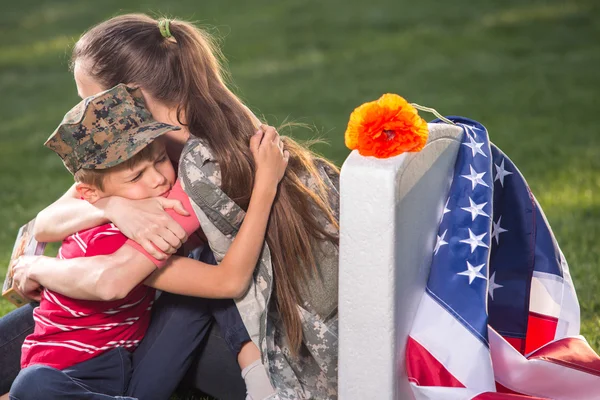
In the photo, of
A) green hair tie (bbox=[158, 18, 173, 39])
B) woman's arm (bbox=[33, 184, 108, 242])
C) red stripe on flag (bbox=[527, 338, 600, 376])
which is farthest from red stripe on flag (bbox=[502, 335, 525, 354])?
green hair tie (bbox=[158, 18, 173, 39])

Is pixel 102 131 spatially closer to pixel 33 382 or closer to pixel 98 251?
pixel 98 251

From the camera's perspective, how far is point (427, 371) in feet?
8.02

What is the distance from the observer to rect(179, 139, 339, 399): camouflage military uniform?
110 inches

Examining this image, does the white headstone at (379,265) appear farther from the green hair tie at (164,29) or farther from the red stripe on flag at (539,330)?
the green hair tie at (164,29)

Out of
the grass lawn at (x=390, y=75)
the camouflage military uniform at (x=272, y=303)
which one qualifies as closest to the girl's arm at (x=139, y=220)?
the camouflage military uniform at (x=272, y=303)

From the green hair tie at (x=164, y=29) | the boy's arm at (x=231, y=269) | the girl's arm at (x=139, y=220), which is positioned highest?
the green hair tie at (x=164, y=29)

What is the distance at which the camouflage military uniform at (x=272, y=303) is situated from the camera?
2.80 m

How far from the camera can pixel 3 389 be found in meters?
3.35

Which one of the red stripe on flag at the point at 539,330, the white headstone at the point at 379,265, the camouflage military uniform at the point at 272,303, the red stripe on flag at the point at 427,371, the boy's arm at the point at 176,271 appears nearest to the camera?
the white headstone at the point at 379,265

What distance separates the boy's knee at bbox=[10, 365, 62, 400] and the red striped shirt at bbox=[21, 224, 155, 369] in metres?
0.11

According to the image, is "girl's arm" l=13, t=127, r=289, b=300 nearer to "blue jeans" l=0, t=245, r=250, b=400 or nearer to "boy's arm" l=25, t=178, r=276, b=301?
"boy's arm" l=25, t=178, r=276, b=301

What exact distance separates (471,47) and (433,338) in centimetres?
902

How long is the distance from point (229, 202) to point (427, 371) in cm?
82

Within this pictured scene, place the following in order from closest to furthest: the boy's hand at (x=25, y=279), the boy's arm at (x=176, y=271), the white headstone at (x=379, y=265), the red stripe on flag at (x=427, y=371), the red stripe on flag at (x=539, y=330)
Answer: the white headstone at (x=379, y=265) < the red stripe on flag at (x=427, y=371) < the boy's arm at (x=176, y=271) < the red stripe on flag at (x=539, y=330) < the boy's hand at (x=25, y=279)
